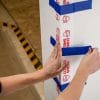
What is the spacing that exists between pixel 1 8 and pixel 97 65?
3.98 m

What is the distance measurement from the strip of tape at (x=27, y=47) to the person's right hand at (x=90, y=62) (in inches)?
74.9

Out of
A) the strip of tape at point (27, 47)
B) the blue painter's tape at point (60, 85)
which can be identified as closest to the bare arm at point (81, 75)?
the blue painter's tape at point (60, 85)

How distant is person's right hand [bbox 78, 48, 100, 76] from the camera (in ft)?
5.81

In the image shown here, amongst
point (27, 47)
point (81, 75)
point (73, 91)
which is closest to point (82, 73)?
point (81, 75)

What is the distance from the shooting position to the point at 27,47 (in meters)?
4.23

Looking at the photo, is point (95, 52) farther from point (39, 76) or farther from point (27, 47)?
point (27, 47)

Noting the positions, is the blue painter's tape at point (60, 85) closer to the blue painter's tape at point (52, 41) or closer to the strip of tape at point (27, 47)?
the blue painter's tape at point (52, 41)

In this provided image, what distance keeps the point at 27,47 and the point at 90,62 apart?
2.49m

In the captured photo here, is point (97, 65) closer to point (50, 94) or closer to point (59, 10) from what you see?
point (59, 10)

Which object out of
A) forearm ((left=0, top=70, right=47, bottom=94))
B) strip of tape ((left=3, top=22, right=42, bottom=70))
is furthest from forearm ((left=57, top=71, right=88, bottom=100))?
strip of tape ((left=3, top=22, right=42, bottom=70))

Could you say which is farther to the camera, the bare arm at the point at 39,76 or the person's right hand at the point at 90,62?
the bare arm at the point at 39,76

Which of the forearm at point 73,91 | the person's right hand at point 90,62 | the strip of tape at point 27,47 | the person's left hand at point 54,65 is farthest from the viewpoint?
the strip of tape at point 27,47

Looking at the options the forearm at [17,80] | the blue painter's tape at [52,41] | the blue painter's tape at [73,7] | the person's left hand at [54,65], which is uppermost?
the blue painter's tape at [73,7]

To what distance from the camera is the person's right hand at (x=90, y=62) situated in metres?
1.77
